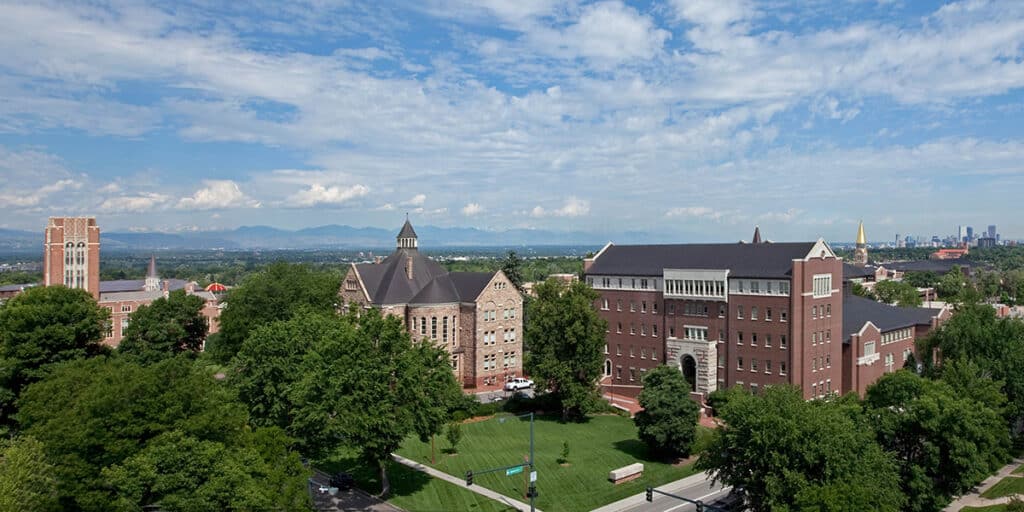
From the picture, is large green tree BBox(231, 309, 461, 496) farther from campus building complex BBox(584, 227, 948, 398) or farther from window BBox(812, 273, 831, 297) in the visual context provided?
window BBox(812, 273, 831, 297)

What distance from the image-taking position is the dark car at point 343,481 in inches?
1831

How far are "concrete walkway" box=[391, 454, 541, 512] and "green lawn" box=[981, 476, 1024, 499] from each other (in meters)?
31.1

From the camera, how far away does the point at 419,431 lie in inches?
1746

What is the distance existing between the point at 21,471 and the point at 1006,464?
212 feet

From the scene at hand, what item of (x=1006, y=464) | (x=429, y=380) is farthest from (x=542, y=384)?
(x=1006, y=464)

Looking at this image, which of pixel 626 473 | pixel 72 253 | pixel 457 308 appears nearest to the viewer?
pixel 626 473

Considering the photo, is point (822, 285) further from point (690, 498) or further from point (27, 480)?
point (27, 480)

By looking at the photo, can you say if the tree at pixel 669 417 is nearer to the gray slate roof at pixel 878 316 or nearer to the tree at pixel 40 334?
the gray slate roof at pixel 878 316

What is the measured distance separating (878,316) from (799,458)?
55514mm

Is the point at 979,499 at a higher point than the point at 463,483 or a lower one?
lower

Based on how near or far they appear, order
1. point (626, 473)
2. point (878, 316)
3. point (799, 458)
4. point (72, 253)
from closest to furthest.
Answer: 1. point (799, 458)
2. point (626, 473)
3. point (878, 316)
4. point (72, 253)

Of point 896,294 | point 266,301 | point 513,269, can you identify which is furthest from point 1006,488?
point 896,294

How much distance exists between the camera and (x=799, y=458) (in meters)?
34.5

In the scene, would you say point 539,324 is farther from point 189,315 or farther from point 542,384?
point 189,315
